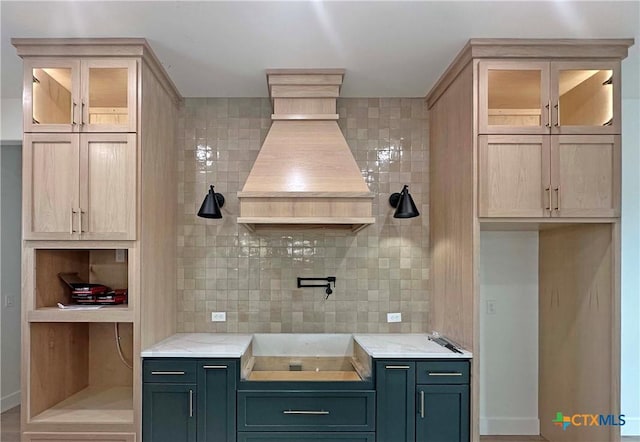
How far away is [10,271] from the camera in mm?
4289

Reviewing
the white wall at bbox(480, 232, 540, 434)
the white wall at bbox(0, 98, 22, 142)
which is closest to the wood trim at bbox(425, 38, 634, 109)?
the white wall at bbox(480, 232, 540, 434)

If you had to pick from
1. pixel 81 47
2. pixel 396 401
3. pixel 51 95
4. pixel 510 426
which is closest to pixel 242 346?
pixel 396 401

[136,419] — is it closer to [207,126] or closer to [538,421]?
[207,126]

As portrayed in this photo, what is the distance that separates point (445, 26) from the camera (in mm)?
2518

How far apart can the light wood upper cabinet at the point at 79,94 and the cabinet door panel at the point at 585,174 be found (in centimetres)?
257

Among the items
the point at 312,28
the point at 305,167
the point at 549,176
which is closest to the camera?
the point at 312,28

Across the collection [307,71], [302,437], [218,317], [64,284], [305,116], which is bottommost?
[302,437]

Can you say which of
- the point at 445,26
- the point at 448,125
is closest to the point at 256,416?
the point at 448,125

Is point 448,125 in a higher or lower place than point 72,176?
higher

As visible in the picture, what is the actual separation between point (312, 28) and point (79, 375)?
2916mm

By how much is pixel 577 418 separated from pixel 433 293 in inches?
48.3

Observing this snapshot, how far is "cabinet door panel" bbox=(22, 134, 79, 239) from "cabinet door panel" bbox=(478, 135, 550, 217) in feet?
8.02

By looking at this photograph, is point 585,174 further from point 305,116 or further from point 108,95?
point 108,95

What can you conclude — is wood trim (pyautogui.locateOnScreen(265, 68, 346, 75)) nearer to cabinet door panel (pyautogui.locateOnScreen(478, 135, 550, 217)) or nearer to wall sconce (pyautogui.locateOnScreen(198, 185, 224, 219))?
wall sconce (pyautogui.locateOnScreen(198, 185, 224, 219))
